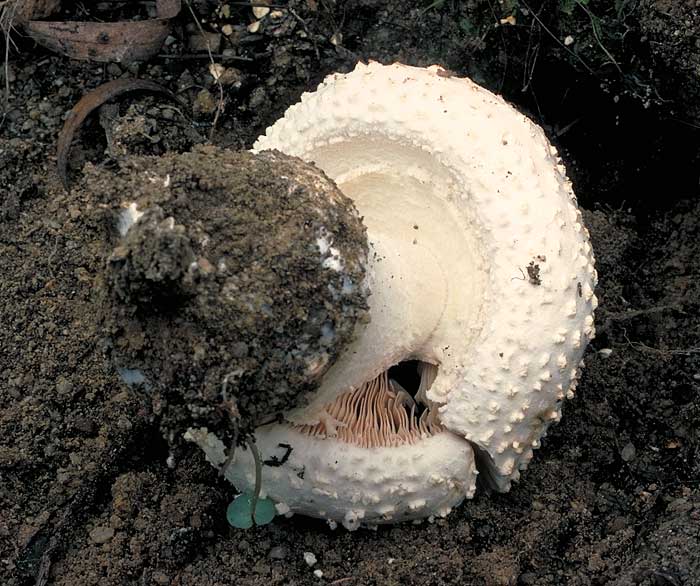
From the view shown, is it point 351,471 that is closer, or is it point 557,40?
point 351,471

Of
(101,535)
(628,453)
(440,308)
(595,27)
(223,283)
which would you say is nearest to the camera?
(223,283)

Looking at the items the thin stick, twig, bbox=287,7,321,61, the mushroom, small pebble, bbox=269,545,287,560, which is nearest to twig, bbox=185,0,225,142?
twig, bbox=287,7,321,61

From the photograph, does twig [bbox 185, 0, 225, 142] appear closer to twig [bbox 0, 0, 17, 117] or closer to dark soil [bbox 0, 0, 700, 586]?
dark soil [bbox 0, 0, 700, 586]

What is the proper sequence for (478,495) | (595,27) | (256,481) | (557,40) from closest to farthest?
(256,481) → (478,495) → (595,27) → (557,40)

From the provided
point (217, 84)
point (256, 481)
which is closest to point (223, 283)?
point (256, 481)

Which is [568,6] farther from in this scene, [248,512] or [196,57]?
[248,512]

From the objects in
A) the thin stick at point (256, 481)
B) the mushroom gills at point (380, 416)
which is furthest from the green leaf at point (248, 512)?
the mushroom gills at point (380, 416)

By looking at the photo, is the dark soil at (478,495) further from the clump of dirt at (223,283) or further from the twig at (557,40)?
the clump of dirt at (223,283)
